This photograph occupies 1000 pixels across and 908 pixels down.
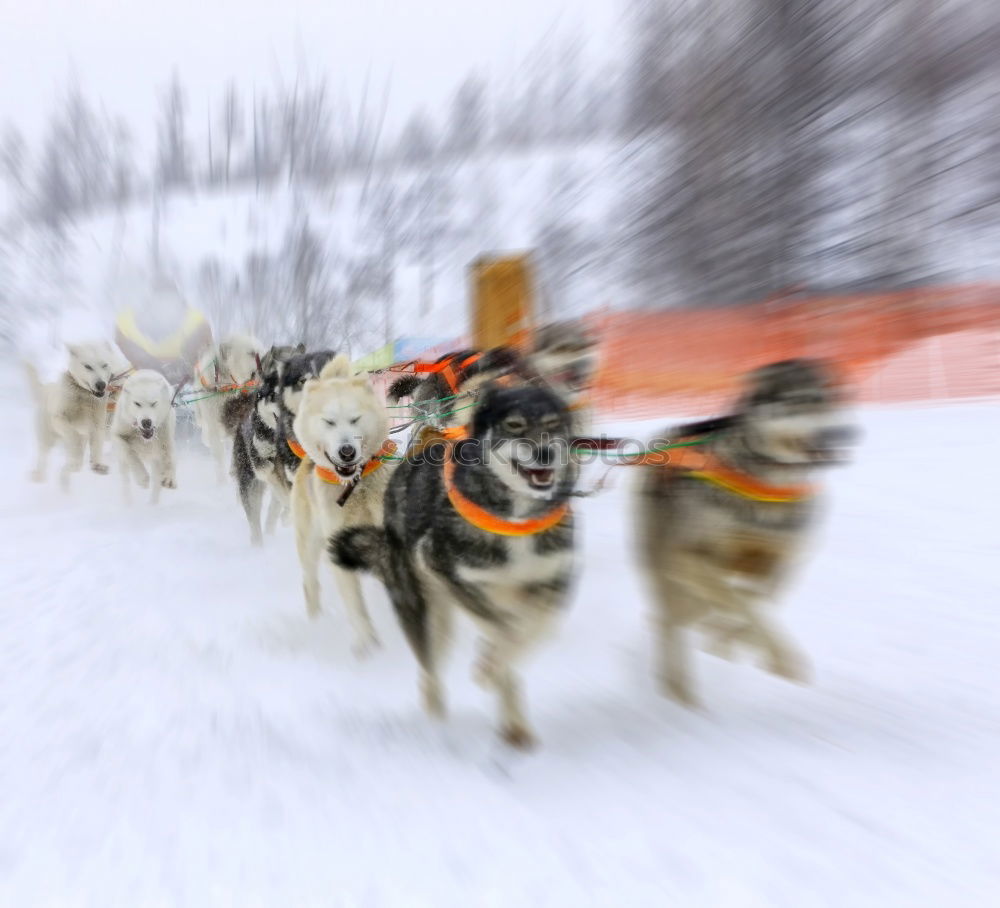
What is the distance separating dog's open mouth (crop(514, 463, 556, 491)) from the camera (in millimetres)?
1728

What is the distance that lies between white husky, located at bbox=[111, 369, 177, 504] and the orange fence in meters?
4.04

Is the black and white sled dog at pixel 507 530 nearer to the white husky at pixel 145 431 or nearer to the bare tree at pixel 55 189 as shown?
the white husky at pixel 145 431

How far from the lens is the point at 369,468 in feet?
9.59

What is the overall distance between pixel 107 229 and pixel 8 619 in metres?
22.9

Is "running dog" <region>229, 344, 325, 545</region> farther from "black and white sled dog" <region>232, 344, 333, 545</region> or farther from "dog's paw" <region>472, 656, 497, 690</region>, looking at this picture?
"dog's paw" <region>472, 656, 497, 690</region>

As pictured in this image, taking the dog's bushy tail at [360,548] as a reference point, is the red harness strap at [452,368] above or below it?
above

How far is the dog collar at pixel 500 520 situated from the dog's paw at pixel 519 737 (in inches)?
20.4

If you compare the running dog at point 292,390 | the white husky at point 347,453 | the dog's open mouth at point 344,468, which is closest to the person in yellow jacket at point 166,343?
the running dog at point 292,390

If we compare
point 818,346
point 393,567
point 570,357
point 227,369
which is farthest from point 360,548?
point 227,369

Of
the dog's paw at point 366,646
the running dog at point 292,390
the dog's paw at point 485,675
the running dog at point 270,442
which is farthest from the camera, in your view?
the running dog at point 270,442

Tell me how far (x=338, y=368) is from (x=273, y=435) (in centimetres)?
131

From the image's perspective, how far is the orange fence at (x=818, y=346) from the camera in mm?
2832

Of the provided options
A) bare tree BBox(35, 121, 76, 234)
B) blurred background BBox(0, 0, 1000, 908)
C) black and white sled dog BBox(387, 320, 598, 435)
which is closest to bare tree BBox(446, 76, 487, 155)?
blurred background BBox(0, 0, 1000, 908)

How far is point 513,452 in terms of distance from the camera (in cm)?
175
